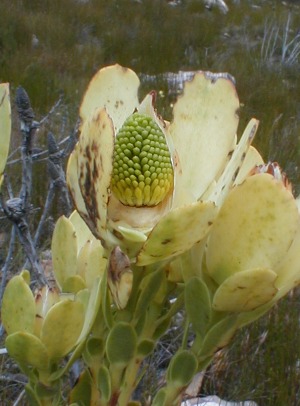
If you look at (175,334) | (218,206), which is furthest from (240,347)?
(218,206)

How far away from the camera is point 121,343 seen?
509 millimetres

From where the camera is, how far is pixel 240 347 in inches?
69.3

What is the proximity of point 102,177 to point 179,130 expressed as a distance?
137mm

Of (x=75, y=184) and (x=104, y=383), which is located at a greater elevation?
(x=75, y=184)

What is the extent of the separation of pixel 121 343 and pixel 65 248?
115 millimetres

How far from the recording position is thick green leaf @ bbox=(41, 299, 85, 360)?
519 mm

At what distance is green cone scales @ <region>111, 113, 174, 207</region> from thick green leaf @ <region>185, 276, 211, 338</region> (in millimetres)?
69

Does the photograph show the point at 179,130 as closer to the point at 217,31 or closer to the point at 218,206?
the point at 218,206

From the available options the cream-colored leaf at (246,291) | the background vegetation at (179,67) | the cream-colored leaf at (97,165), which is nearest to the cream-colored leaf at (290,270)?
the cream-colored leaf at (246,291)

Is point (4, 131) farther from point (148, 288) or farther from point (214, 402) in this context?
point (214, 402)

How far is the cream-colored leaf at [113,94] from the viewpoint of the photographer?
0.55m

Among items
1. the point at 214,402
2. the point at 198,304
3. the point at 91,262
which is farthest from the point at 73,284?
the point at 214,402

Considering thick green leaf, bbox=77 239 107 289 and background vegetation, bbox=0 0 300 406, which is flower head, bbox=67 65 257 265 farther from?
background vegetation, bbox=0 0 300 406

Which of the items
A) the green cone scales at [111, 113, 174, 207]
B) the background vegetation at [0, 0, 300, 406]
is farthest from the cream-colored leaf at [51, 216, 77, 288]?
the background vegetation at [0, 0, 300, 406]
